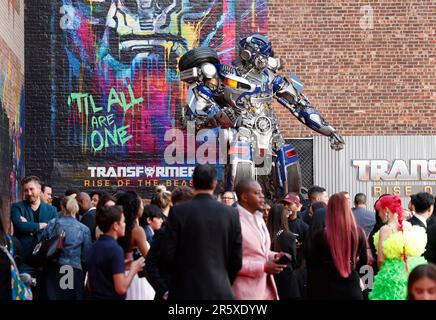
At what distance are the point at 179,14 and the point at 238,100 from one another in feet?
20.9

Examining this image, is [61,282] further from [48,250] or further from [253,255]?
[253,255]

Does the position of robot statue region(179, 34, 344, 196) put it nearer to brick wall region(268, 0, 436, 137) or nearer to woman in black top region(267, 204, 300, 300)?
brick wall region(268, 0, 436, 137)

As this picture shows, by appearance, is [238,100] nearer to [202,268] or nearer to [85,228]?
[85,228]

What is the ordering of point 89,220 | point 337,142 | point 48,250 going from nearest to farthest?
point 48,250, point 89,220, point 337,142

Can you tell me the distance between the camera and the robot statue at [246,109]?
16266 mm

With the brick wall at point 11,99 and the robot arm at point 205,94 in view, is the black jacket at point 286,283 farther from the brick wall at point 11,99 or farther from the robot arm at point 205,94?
the brick wall at point 11,99

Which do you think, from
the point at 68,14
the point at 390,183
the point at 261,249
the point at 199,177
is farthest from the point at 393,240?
the point at 68,14

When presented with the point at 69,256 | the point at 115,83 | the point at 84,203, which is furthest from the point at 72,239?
the point at 115,83

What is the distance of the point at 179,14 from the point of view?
22.4 metres

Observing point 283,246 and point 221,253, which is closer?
point 221,253

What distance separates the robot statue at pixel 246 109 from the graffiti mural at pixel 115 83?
5.12m

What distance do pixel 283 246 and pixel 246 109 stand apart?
704 cm

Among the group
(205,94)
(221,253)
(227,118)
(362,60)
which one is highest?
(362,60)

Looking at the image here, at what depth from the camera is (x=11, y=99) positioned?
20125mm
